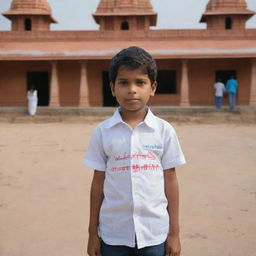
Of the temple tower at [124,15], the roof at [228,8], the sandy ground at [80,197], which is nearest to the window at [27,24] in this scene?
the temple tower at [124,15]

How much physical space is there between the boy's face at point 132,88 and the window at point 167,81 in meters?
16.8

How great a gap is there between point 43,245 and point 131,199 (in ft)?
7.55

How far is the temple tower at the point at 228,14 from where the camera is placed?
21.2m

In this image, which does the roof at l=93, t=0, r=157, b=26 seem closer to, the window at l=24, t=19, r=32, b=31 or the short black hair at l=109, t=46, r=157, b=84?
the window at l=24, t=19, r=32, b=31

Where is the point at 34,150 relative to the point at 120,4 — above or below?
below

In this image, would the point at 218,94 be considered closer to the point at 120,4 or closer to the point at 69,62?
the point at 69,62

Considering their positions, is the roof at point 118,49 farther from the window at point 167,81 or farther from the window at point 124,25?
the window at point 124,25

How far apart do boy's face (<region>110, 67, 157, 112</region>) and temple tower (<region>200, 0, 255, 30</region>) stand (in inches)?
795

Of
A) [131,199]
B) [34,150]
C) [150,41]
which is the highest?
[150,41]

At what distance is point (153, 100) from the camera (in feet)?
60.2

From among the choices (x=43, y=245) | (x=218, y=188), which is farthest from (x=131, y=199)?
(x=218, y=188)

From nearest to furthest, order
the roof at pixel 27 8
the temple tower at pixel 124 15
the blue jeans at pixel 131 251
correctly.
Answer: the blue jeans at pixel 131 251
the temple tower at pixel 124 15
the roof at pixel 27 8

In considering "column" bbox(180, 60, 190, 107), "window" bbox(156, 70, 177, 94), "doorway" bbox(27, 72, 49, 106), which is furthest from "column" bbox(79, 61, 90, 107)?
"column" bbox(180, 60, 190, 107)

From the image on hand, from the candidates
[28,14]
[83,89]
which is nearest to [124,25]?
[28,14]
